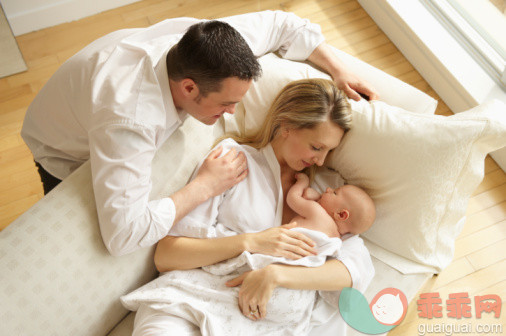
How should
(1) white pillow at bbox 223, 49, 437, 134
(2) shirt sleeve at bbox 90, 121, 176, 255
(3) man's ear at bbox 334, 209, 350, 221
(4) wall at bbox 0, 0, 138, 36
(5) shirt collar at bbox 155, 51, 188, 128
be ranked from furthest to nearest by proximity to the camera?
(4) wall at bbox 0, 0, 138, 36, (1) white pillow at bbox 223, 49, 437, 134, (3) man's ear at bbox 334, 209, 350, 221, (5) shirt collar at bbox 155, 51, 188, 128, (2) shirt sleeve at bbox 90, 121, 176, 255

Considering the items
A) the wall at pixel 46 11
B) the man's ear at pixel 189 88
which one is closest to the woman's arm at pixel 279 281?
the man's ear at pixel 189 88

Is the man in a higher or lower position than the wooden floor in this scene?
higher

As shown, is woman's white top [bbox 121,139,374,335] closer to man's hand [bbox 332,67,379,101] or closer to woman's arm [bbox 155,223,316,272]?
woman's arm [bbox 155,223,316,272]

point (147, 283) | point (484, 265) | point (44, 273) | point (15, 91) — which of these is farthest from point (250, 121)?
point (15, 91)

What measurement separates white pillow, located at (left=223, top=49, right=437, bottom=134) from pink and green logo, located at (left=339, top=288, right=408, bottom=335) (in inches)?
27.5

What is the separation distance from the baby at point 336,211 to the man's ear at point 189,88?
1.65 feet

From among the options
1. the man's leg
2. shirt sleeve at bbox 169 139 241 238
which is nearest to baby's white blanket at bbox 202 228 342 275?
shirt sleeve at bbox 169 139 241 238

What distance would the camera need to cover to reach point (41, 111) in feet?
5.71

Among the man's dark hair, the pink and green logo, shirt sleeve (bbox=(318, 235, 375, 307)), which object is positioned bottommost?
the pink and green logo

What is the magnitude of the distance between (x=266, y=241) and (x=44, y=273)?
68 cm

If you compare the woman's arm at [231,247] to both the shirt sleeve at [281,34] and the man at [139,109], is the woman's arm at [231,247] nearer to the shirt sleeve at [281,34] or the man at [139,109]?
the man at [139,109]

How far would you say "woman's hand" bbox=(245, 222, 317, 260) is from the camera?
1.60 m

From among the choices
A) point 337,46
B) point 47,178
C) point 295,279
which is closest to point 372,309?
point 295,279

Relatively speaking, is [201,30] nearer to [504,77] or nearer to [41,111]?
[41,111]
